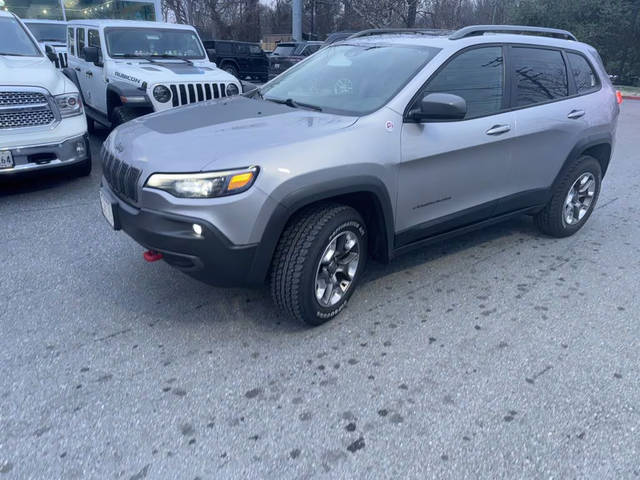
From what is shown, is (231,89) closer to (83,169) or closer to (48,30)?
(83,169)

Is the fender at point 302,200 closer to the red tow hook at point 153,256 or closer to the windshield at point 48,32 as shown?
the red tow hook at point 153,256

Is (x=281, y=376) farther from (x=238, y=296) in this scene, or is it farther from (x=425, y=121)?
(x=425, y=121)

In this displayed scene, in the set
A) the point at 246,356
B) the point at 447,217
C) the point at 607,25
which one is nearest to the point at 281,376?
the point at 246,356

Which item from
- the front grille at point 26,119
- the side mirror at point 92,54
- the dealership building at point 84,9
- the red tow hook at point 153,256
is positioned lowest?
the red tow hook at point 153,256

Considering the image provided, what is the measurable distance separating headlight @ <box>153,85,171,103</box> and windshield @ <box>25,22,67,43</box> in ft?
25.3

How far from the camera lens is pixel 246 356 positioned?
2863mm

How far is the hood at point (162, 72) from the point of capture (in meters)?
6.65

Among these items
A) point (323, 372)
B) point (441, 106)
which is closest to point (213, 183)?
point (323, 372)

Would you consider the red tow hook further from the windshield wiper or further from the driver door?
the driver door

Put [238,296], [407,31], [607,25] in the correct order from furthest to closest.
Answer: [607,25] → [407,31] → [238,296]

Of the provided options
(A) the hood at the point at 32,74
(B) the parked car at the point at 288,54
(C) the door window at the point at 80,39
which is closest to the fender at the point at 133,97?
(A) the hood at the point at 32,74

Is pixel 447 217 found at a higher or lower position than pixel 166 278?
higher

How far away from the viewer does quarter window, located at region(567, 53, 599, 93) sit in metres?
4.41

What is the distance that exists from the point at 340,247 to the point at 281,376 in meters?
0.87
